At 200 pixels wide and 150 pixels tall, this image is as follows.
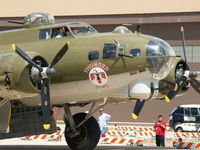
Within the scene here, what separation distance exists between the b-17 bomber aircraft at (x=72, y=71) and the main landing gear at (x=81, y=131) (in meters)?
0.82

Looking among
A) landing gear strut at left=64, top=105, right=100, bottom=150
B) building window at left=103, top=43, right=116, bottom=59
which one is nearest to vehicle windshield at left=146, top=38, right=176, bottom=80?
building window at left=103, top=43, right=116, bottom=59

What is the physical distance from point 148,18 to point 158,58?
25.9 meters

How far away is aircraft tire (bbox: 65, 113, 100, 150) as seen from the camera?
66.5 feet

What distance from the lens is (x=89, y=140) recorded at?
20.3 metres

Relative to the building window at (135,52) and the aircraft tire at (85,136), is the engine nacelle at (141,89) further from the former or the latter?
the aircraft tire at (85,136)

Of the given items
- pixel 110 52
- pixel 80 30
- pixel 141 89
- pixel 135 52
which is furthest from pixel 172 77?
pixel 80 30

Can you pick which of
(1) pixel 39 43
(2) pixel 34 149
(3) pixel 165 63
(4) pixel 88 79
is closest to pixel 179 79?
(3) pixel 165 63

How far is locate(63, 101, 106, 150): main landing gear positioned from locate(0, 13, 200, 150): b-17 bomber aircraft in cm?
82

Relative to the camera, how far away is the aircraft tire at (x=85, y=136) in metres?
20.3

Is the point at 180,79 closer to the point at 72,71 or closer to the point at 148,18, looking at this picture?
the point at 72,71

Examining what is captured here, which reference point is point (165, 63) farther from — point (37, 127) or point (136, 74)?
point (37, 127)

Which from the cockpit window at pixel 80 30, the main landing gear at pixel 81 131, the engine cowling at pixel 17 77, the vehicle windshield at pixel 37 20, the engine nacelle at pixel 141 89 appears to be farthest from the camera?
the main landing gear at pixel 81 131

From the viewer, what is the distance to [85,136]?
20500 mm

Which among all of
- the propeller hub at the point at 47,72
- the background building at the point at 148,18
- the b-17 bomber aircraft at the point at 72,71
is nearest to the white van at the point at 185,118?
the background building at the point at 148,18
